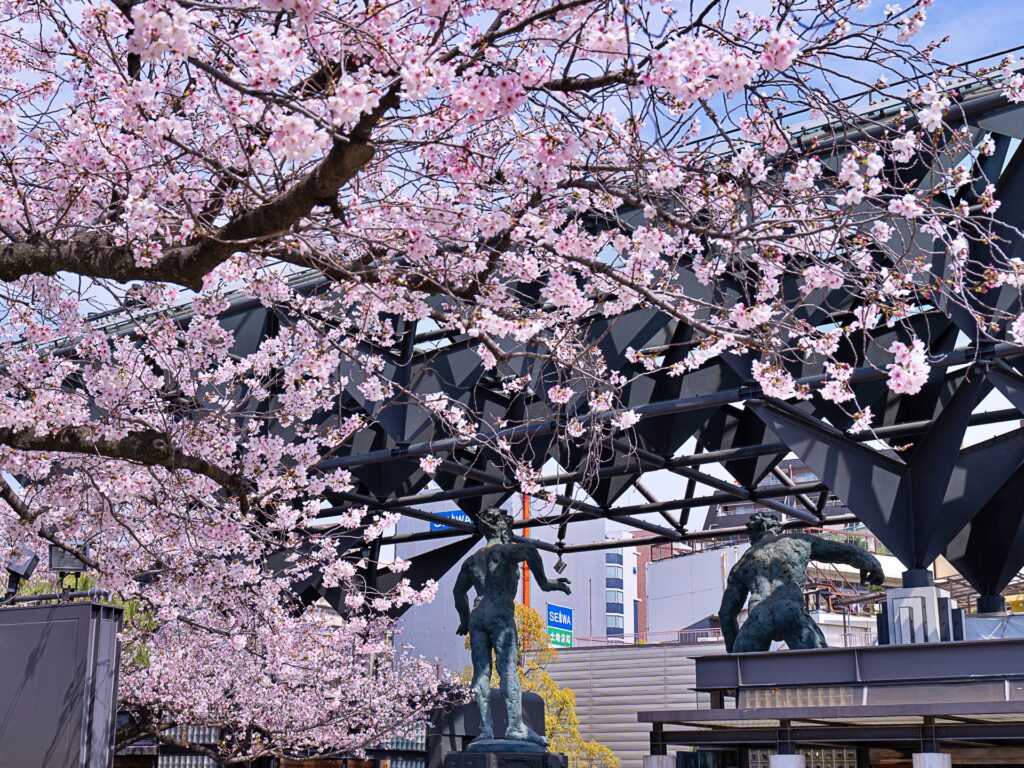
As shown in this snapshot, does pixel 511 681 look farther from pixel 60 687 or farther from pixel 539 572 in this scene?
pixel 60 687

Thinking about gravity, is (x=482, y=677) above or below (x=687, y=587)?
below

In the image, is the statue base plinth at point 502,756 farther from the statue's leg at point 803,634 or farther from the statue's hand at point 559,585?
the statue's leg at point 803,634

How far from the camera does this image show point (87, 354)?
356 inches

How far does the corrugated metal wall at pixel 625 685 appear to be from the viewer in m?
36.9

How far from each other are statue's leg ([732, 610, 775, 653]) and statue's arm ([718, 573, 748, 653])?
1.00 metres

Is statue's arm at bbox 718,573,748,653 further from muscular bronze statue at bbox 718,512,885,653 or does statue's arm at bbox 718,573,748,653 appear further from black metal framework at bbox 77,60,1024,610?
black metal framework at bbox 77,60,1024,610

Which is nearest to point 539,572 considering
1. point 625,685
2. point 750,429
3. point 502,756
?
point 502,756

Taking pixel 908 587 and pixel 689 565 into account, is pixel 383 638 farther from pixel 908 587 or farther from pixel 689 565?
pixel 689 565

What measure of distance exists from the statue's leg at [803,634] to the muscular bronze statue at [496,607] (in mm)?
2712

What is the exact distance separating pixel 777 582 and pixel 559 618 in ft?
154

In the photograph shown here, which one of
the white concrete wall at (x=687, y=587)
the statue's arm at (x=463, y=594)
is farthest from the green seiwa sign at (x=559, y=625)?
the statue's arm at (x=463, y=594)

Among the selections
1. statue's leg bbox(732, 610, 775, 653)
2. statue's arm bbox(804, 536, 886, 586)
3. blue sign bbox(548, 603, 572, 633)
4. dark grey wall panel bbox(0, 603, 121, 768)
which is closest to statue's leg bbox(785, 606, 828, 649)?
statue's leg bbox(732, 610, 775, 653)

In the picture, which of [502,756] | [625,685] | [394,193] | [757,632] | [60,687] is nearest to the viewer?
[394,193]

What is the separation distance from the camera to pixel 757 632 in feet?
42.0
